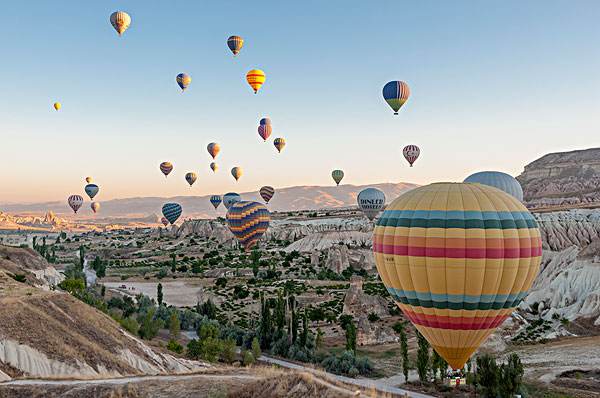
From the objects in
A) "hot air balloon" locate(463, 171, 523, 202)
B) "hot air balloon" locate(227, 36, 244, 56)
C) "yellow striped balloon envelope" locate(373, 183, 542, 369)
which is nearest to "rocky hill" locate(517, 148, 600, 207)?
"hot air balloon" locate(463, 171, 523, 202)

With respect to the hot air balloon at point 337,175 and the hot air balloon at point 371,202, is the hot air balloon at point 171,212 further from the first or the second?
the hot air balloon at point 371,202

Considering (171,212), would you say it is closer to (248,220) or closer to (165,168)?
(165,168)

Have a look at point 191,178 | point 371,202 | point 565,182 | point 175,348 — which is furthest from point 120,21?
point 565,182

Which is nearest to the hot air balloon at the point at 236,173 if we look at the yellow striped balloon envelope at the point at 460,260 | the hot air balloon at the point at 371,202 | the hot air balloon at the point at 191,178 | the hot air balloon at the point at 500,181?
the hot air balloon at the point at 191,178

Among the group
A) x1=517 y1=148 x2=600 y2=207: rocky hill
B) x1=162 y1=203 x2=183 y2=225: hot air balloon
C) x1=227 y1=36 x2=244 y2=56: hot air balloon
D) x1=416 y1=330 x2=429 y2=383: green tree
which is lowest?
x1=416 y1=330 x2=429 y2=383: green tree

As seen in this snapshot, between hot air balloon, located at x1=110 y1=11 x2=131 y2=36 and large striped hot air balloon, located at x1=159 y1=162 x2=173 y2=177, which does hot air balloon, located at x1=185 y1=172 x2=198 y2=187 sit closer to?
large striped hot air balloon, located at x1=159 y1=162 x2=173 y2=177

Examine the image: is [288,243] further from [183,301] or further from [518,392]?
[518,392]
